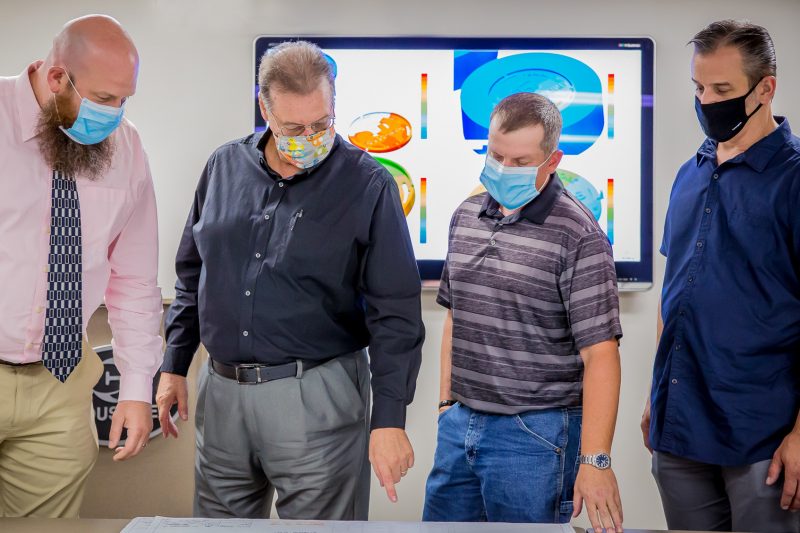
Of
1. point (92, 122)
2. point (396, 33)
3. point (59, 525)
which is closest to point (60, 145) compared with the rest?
point (92, 122)

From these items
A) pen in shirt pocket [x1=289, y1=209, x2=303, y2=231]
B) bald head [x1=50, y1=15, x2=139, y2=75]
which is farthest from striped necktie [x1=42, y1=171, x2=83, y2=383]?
pen in shirt pocket [x1=289, y1=209, x2=303, y2=231]

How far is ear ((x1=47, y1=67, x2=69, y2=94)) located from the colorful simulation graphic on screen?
5.01 ft

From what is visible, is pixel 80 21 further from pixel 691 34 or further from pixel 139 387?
pixel 691 34

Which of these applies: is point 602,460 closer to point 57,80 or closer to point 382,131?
point 57,80

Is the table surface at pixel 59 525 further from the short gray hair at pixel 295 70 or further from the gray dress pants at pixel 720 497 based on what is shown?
the short gray hair at pixel 295 70

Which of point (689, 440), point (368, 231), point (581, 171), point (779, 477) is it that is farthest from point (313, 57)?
point (581, 171)

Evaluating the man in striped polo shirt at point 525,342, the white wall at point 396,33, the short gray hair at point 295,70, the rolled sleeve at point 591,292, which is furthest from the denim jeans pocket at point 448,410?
the white wall at point 396,33

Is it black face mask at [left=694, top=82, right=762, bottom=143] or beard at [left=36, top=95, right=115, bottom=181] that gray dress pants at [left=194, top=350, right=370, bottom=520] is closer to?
beard at [left=36, top=95, right=115, bottom=181]

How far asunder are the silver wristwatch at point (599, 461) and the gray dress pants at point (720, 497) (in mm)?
442

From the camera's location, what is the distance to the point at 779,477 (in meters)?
1.74

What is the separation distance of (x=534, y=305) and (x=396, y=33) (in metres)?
1.81

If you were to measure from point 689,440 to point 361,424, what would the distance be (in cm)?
77

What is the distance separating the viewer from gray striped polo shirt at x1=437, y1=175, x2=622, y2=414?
1715 millimetres

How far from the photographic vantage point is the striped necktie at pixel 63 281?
1.65 meters
